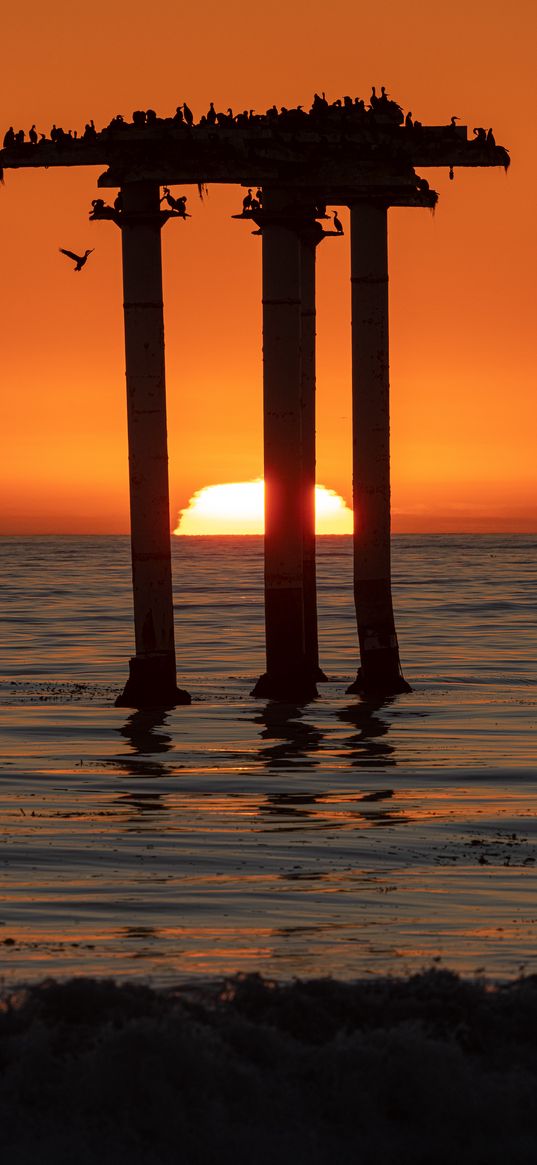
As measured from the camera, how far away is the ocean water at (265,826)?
13.2 meters

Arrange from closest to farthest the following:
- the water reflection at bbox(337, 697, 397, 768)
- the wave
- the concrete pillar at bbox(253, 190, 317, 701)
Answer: the wave
the water reflection at bbox(337, 697, 397, 768)
the concrete pillar at bbox(253, 190, 317, 701)

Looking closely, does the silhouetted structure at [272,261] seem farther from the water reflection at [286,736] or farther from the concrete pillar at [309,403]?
the concrete pillar at [309,403]

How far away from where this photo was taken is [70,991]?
11023mm

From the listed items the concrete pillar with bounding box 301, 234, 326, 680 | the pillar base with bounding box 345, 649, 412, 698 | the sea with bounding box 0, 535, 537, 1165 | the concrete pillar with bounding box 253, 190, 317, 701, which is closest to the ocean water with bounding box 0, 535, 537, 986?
the sea with bounding box 0, 535, 537, 1165

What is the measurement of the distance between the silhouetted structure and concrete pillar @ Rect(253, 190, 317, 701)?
0.02 metres

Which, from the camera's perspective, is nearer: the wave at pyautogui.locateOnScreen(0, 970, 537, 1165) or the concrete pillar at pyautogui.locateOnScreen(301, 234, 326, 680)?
the wave at pyautogui.locateOnScreen(0, 970, 537, 1165)

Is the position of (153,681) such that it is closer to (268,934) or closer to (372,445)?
(372,445)

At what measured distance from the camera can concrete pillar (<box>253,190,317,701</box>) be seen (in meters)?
30.0

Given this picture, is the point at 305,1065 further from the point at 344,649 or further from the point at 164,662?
the point at 344,649

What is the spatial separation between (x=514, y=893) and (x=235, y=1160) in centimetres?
632

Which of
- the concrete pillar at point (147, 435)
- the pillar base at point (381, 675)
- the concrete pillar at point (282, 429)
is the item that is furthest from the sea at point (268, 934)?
the concrete pillar at point (282, 429)

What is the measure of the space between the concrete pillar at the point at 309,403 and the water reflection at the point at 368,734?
3262mm

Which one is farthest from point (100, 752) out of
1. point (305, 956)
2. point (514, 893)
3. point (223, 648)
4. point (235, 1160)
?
point (223, 648)

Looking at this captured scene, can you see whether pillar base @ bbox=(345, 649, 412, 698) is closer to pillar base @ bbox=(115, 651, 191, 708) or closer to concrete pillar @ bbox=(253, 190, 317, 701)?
concrete pillar @ bbox=(253, 190, 317, 701)
